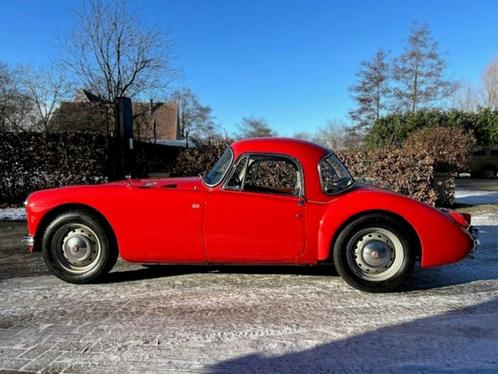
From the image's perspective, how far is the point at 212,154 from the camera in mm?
12516

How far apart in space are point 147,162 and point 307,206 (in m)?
10.7

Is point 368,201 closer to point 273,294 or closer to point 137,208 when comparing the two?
point 273,294

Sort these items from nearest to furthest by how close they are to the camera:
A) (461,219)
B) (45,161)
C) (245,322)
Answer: (245,322) < (461,219) < (45,161)

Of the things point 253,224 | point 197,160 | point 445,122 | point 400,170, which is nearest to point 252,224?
point 253,224

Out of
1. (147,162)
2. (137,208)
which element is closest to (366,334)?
(137,208)

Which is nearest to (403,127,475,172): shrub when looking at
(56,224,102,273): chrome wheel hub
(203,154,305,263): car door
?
(203,154,305,263): car door

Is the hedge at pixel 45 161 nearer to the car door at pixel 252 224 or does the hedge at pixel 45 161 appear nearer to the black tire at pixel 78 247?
the black tire at pixel 78 247

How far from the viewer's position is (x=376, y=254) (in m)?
4.41

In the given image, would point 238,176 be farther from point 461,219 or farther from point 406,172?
point 406,172

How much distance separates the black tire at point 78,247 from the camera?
466 cm

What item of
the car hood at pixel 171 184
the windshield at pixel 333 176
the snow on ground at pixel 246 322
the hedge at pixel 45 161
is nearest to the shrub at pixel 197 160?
the hedge at pixel 45 161

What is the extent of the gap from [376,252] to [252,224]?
1.29 m

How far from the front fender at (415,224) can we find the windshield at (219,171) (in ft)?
3.85

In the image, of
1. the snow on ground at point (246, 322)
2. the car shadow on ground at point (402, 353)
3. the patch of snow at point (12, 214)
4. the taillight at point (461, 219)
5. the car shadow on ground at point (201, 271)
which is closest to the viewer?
the car shadow on ground at point (402, 353)
